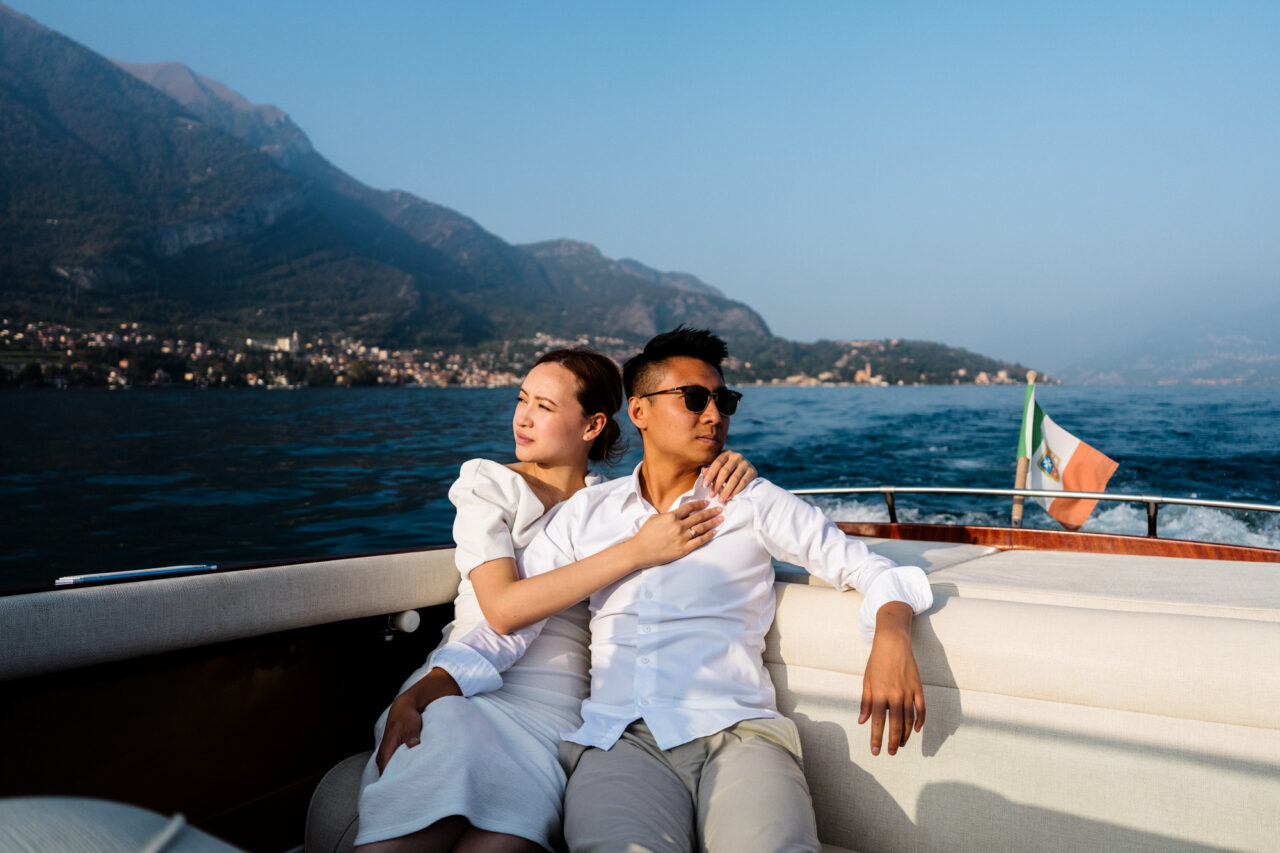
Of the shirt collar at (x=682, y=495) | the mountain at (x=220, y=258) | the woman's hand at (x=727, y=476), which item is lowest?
the shirt collar at (x=682, y=495)

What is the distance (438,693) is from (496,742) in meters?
0.17

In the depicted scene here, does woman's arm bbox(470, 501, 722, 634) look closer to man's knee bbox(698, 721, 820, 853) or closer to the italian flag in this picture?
man's knee bbox(698, 721, 820, 853)

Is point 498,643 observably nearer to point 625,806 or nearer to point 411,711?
point 411,711

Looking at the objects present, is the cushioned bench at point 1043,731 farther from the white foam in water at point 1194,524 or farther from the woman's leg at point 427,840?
the white foam in water at point 1194,524

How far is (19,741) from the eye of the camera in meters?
1.51

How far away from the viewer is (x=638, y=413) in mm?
1998

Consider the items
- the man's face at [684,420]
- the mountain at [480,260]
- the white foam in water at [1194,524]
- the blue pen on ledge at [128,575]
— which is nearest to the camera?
the blue pen on ledge at [128,575]

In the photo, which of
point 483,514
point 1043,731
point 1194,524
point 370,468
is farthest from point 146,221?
point 1043,731

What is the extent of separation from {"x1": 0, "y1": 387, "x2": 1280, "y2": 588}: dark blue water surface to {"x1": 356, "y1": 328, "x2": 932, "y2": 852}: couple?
5.70ft

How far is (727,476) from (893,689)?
0.57m

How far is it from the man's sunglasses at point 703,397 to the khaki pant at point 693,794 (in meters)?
0.71

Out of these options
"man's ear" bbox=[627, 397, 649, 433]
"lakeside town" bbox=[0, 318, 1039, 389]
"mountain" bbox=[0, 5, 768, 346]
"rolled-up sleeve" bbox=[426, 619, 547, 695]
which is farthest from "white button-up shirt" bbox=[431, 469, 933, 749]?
"mountain" bbox=[0, 5, 768, 346]

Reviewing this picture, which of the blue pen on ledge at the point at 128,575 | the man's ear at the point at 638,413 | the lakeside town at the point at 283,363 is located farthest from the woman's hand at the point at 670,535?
the lakeside town at the point at 283,363

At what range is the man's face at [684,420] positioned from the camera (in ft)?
6.15
